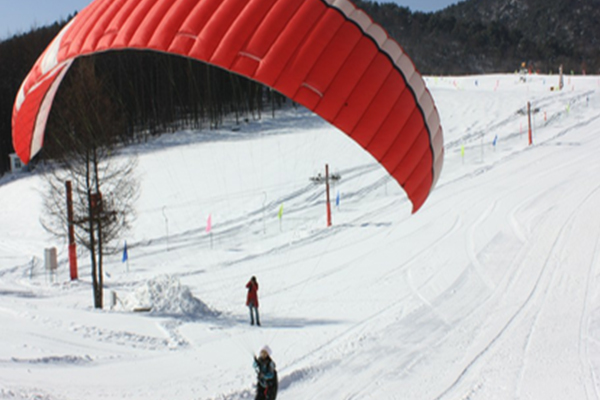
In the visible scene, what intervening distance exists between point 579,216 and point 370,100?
1339 cm

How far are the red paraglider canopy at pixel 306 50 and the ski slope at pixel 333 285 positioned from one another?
341cm

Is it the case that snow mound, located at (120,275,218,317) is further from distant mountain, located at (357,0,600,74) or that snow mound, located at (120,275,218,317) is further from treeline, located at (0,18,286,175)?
distant mountain, located at (357,0,600,74)

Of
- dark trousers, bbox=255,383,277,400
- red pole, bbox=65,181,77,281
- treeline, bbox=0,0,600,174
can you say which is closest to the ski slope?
red pole, bbox=65,181,77,281

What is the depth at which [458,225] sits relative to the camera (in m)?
17.2

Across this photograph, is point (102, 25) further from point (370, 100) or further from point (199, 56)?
point (370, 100)

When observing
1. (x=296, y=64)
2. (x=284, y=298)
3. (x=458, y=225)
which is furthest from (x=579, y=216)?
(x=296, y=64)

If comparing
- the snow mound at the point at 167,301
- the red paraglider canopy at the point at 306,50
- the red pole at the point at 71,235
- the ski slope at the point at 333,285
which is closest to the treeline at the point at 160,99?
the ski slope at the point at 333,285

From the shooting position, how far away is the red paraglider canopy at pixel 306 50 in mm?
5676

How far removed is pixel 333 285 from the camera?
13.0m

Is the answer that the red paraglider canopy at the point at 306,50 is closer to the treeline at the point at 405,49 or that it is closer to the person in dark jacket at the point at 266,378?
the treeline at the point at 405,49

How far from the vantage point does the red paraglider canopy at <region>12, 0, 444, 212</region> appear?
5.68 metres

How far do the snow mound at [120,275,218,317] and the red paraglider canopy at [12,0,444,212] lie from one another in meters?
5.51

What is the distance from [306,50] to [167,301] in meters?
6.61

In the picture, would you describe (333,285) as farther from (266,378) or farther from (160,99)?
(160,99)
